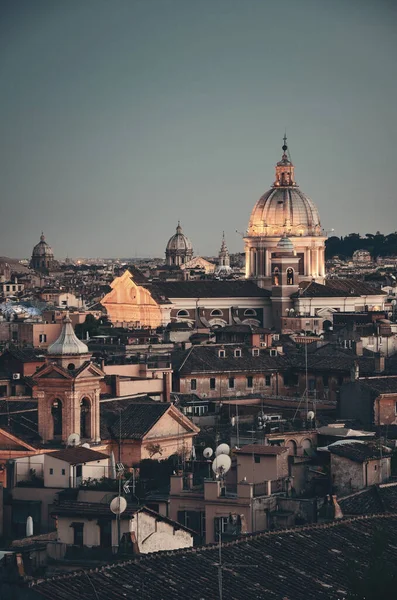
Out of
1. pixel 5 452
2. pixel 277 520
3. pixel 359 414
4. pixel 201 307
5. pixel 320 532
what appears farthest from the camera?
pixel 201 307

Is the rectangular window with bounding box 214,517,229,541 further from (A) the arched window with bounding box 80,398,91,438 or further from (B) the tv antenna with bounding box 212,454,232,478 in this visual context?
(A) the arched window with bounding box 80,398,91,438

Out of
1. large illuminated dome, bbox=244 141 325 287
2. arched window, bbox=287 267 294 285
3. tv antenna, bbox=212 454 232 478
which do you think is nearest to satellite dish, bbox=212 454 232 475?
tv antenna, bbox=212 454 232 478

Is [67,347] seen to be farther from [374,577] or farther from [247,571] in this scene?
[374,577]

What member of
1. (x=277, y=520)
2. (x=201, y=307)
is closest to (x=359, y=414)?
(x=277, y=520)

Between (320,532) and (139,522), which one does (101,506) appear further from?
(320,532)

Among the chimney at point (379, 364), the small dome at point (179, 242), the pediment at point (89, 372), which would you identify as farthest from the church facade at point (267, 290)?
the small dome at point (179, 242)

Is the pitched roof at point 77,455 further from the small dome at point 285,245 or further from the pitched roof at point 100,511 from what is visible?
the small dome at point 285,245

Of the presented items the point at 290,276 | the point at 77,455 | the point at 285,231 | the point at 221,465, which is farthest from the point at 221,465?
the point at 285,231
